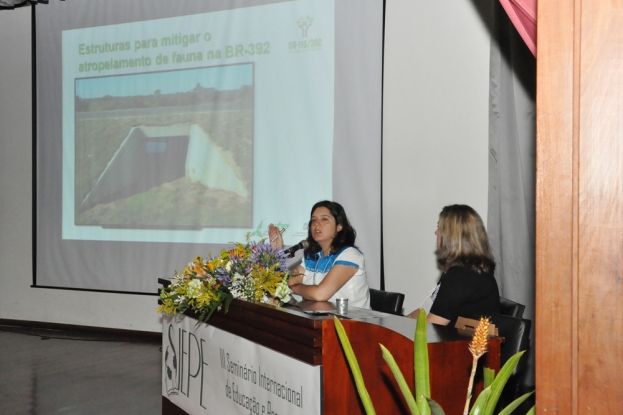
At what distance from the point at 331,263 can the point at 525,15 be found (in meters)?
1.93

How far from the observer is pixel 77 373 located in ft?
15.6

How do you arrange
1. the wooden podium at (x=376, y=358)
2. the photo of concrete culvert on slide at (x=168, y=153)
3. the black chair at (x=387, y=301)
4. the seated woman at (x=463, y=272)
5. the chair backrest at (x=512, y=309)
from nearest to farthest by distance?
the wooden podium at (x=376, y=358)
the seated woman at (x=463, y=272)
the chair backrest at (x=512, y=309)
the black chair at (x=387, y=301)
the photo of concrete culvert on slide at (x=168, y=153)

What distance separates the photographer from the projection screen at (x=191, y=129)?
16.5 feet

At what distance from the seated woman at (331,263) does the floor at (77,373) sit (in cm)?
125

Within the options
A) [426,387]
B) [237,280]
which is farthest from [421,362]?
[237,280]

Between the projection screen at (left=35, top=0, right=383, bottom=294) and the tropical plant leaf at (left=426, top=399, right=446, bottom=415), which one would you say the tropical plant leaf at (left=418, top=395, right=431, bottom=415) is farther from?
the projection screen at (left=35, top=0, right=383, bottom=294)

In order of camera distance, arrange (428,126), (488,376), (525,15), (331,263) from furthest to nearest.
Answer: (428,126) → (331,263) → (525,15) → (488,376)

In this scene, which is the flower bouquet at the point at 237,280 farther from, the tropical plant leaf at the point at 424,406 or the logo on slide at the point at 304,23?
the logo on slide at the point at 304,23

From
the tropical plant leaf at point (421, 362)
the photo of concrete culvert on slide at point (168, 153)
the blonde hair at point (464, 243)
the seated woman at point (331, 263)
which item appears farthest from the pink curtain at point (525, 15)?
the photo of concrete culvert on slide at point (168, 153)

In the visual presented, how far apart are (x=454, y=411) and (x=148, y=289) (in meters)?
4.44

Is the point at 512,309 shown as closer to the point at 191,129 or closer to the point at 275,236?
the point at 275,236

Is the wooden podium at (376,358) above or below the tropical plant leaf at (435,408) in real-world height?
below

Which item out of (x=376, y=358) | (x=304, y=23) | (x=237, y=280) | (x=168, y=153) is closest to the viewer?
(x=376, y=358)

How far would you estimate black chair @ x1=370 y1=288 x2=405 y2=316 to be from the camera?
3.48 m
